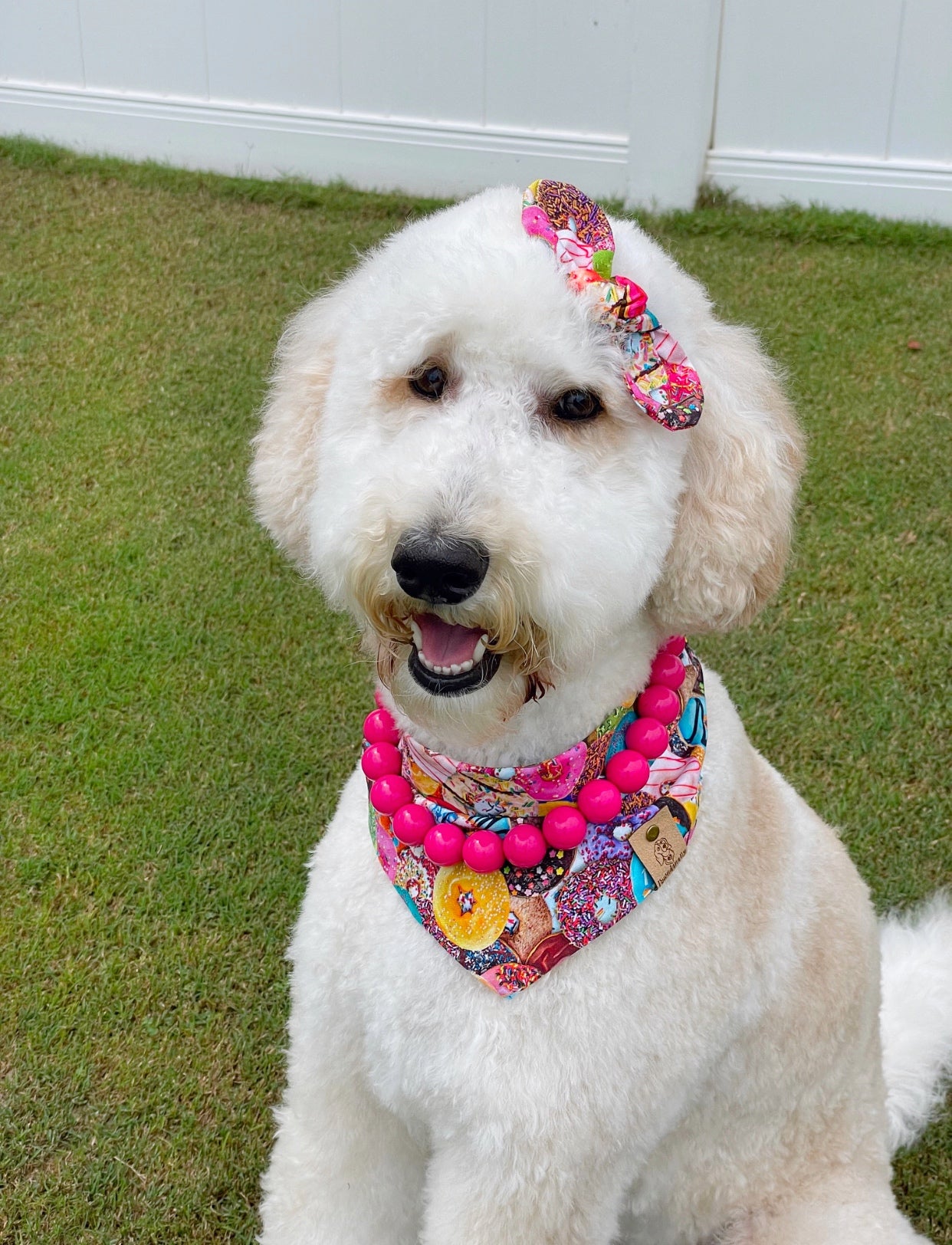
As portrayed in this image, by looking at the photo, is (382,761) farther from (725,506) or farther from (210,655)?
(210,655)

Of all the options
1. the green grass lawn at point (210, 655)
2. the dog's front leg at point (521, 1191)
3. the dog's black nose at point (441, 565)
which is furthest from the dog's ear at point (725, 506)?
the green grass lawn at point (210, 655)

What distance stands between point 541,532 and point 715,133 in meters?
4.18

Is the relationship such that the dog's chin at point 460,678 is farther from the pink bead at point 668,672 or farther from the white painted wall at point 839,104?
the white painted wall at point 839,104

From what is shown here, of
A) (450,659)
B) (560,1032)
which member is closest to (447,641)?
(450,659)

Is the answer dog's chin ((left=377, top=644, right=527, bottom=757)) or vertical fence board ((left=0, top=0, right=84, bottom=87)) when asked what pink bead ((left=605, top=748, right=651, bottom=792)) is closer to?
dog's chin ((left=377, top=644, right=527, bottom=757))

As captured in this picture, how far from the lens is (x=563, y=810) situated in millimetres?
1513

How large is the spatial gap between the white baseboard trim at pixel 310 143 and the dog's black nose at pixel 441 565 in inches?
162

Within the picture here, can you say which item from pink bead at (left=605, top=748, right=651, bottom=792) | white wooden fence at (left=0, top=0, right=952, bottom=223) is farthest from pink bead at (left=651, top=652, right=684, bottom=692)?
white wooden fence at (left=0, top=0, right=952, bottom=223)

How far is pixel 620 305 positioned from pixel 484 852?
69 cm

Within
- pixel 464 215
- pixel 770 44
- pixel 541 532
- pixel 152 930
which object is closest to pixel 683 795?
pixel 541 532

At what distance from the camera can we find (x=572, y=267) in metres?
1.30

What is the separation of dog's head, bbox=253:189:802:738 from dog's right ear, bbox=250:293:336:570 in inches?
0.9

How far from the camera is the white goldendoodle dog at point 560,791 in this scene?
4.30ft

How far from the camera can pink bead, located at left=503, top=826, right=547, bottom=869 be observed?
4.96 feet
